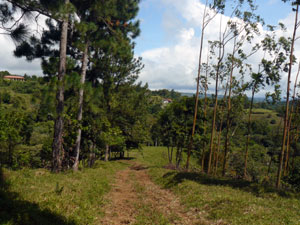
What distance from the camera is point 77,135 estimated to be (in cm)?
1538

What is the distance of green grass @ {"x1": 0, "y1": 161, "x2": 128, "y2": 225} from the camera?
6.11 meters

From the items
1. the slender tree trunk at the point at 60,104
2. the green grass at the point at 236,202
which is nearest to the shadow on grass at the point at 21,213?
the slender tree trunk at the point at 60,104

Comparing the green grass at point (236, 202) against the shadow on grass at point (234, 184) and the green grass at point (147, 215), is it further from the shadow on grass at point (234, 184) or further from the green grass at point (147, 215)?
the green grass at point (147, 215)

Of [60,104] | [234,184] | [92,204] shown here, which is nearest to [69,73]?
[60,104]

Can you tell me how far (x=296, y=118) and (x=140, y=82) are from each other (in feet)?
64.3

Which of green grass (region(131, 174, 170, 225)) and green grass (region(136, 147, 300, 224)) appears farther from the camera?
green grass (region(131, 174, 170, 225))

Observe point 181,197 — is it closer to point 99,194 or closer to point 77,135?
point 99,194

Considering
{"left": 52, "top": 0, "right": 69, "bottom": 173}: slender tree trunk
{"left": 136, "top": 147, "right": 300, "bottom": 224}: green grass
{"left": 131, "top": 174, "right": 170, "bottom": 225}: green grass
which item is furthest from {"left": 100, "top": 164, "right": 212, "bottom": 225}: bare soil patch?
{"left": 52, "top": 0, "right": 69, "bottom": 173}: slender tree trunk

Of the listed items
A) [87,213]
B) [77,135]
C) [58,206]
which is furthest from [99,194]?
[77,135]

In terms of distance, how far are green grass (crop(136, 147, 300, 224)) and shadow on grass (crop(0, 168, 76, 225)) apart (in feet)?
19.1

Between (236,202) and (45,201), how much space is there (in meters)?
7.76

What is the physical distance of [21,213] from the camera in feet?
19.8

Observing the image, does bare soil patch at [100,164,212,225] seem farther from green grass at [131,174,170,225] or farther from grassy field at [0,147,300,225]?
grassy field at [0,147,300,225]

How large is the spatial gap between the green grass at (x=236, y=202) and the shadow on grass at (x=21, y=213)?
19.1 ft
